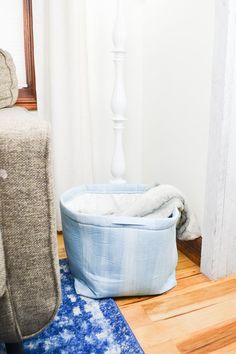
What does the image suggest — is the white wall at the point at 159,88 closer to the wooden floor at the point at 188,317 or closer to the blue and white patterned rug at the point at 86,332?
the wooden floor at the point at 188,317

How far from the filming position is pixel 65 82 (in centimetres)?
151

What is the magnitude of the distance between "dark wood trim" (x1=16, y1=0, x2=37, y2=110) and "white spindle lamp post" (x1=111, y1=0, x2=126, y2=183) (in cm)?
41

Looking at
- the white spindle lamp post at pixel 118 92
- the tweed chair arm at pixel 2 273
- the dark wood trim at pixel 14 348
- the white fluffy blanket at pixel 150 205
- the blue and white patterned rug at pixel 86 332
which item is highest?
the white spindle lamp post at pixel 118 92

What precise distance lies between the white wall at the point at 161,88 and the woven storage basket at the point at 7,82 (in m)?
0.54

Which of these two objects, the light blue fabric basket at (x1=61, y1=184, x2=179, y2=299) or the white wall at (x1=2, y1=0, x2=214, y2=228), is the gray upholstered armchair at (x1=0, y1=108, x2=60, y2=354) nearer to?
the light blue fabric basket at (x1=61, y1=184, x2=179, y2=299)

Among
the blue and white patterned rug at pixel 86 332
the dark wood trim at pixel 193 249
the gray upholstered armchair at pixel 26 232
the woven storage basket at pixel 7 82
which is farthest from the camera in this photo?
the dark wood trim at pixel 193 249

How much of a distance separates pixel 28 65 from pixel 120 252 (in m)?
1.07

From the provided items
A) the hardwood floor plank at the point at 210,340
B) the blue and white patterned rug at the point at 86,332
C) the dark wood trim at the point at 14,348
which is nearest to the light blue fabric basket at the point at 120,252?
the blue and white patterned rug at the point at 86,332

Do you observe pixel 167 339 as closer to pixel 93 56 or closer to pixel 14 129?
pixel 14 129

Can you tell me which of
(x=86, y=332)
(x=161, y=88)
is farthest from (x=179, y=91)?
(x=86, y=332)

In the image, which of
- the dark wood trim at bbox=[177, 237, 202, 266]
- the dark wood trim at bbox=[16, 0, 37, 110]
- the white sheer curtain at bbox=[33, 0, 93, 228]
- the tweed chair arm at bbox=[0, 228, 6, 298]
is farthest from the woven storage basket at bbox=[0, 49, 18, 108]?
the dark wood trim at bbox=[177, 237, 202, 266]

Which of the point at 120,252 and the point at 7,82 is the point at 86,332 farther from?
the point at 7,82

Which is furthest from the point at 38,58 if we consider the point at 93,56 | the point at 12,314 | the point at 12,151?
the point at 12,314

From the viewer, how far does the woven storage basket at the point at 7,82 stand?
3.55 ft
